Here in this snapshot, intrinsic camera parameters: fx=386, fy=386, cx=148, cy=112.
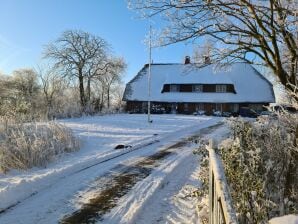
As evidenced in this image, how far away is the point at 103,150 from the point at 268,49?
6.70 meters

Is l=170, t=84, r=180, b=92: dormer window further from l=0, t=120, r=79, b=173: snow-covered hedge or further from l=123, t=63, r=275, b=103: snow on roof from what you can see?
l=0, t=120, r=79, b=173: snow-covered hedge

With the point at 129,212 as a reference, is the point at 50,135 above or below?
above

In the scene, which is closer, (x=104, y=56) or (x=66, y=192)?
(x=66, y=192)

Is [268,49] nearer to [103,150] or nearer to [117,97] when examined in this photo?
[103,150]

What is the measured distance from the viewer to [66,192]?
26.3ft

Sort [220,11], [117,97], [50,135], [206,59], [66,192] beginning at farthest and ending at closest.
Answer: [117,97] < [50,135] < [206,59] < [220,11] < [66,192]

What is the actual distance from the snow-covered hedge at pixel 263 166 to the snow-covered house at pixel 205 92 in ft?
141

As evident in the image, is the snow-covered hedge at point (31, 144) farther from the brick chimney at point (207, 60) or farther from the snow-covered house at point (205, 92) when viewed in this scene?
the snow-covered house at point (205, 92)

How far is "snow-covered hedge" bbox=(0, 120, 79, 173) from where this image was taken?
34.2 ft

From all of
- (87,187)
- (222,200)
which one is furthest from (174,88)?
(222,200)

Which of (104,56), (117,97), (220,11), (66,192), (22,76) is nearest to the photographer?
(66,192)

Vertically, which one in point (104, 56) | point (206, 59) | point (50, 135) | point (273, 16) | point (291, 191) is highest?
point (104, 56)

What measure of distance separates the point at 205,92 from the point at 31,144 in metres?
45.0

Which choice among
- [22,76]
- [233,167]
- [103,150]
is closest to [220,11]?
[233,167]
